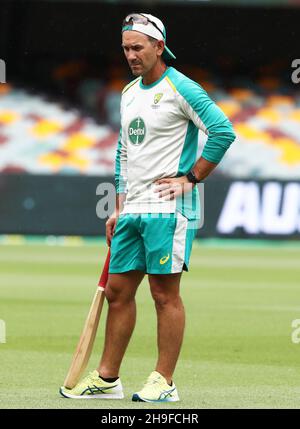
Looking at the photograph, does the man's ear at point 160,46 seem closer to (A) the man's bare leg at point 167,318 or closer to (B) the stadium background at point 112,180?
(A) the man's bare leg at point 167,318

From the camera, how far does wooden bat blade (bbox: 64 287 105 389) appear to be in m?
6.91

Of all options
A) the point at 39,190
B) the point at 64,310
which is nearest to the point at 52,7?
the point at 39,190

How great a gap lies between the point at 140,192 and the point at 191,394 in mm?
1295

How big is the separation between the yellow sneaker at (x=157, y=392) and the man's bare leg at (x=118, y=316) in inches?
11.1

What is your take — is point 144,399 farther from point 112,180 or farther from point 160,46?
point 112,180

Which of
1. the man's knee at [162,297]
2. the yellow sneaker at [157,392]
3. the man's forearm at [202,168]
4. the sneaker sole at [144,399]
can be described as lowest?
the sneaker sole at [144,399]

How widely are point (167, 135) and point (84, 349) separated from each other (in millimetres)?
1445

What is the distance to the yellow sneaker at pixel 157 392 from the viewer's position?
21.8ft

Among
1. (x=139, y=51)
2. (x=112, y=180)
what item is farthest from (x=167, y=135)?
(x=112, y=180)

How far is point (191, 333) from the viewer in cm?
1051

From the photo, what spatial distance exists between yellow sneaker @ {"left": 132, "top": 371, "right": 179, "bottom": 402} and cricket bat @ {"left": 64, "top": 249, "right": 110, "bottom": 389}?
42 cm

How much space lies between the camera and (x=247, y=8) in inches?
1163

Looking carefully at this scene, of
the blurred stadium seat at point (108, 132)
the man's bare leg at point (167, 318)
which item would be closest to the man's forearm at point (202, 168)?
the man's bare leg at point (167, 318)
